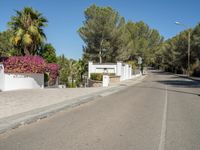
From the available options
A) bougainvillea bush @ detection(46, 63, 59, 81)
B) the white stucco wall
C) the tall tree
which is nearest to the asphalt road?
the white stucco wall

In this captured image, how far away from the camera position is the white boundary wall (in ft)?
65.3

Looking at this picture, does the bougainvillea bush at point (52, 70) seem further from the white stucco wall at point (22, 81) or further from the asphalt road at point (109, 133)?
the asphalt road at point (109, 133)

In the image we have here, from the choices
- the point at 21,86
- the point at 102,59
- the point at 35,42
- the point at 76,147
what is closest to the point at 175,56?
the point at 102,59

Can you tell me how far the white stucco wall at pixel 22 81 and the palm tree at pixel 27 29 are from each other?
391 centimetres

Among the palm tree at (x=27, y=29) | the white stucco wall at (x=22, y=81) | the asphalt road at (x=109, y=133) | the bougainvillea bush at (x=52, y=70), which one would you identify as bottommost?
the asphalt road at (x=109, y=133)

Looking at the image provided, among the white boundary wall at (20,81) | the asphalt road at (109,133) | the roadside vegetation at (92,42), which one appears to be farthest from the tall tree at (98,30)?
the asphalt road at (109,133)

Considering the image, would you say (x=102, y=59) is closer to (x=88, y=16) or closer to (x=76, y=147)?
(x=88, y=16)

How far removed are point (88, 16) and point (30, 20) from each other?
28337mm

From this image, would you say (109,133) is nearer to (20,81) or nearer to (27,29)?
(20,81)

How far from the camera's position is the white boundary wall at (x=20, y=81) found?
1989 centimetres

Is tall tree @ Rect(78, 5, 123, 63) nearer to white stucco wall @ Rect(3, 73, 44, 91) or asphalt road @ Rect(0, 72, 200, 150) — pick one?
white stucco wall @ Rect(3, 73, 44, 91)

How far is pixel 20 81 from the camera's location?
863 inches

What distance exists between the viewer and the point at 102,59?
56.2 metres

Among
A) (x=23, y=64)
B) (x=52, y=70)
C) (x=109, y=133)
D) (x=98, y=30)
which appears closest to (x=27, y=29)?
(x=52, y=70)
